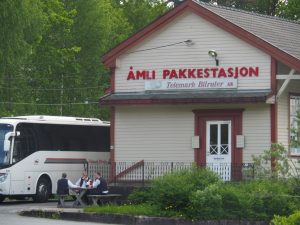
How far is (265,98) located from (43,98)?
102 ft

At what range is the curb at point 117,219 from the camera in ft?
87.0

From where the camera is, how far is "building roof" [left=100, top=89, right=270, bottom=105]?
3275 cm

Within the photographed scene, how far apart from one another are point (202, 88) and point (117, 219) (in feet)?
27.1

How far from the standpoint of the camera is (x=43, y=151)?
37.8 metres


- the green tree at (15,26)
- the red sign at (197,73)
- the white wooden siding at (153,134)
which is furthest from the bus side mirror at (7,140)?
the green tree at (15,26)

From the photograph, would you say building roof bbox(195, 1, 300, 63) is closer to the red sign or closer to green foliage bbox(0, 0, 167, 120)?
the red sign

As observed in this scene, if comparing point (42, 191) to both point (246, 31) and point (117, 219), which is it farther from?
point (246, 31)

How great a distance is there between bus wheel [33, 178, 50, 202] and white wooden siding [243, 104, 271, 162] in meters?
9.00

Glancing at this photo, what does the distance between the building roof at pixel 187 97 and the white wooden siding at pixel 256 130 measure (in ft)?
2.27

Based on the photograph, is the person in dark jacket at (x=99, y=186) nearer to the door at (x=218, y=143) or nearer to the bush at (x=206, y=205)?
the door at (x=218, y=143)

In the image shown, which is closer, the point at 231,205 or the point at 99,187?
the point at 231,205

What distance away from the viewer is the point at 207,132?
34281 mm

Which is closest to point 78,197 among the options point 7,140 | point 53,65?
point 7,140

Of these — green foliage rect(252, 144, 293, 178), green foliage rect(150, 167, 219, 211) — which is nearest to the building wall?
green foliage rect(252, 144, 293, 178)
